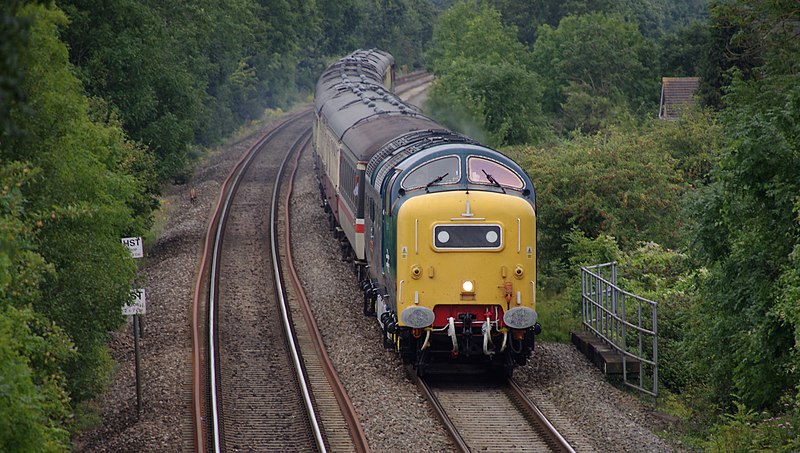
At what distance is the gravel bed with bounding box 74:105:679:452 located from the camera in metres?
14.5

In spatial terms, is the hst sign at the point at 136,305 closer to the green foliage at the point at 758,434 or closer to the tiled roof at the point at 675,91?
the green foliage at the point at 758,434

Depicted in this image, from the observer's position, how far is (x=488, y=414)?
15.6 metres

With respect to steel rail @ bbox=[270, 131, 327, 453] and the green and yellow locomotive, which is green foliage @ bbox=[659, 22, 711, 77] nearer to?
steel rail @ bbox=[270, 131, 327, 453]

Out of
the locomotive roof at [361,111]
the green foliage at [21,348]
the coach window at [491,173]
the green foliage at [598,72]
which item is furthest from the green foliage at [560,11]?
the green foliage at [21,348]

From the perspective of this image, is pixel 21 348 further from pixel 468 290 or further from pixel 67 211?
pixel 468 290

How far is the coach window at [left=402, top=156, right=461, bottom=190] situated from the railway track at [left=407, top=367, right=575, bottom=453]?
124 inches

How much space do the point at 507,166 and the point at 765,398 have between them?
5.25 m

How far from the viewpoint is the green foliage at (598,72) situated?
5656cm

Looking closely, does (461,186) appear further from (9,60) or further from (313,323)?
(9,60)

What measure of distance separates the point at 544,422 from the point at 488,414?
1.10 m

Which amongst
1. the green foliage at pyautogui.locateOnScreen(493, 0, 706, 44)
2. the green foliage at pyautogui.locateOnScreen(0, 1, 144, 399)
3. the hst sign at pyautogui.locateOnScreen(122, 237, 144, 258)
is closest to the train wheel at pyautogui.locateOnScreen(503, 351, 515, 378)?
the green foliage at pyautogui.locateOnScreen(0, 1, 144, 399)

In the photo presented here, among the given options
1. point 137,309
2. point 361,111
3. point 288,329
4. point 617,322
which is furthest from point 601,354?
point 361,111

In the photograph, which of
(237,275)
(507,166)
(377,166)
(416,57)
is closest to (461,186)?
(507,166)

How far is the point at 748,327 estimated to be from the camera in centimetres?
1528
